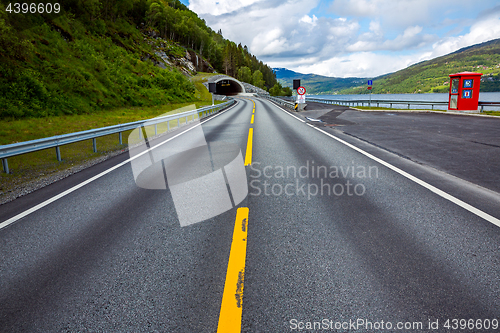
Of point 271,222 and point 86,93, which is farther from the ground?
point 86,93

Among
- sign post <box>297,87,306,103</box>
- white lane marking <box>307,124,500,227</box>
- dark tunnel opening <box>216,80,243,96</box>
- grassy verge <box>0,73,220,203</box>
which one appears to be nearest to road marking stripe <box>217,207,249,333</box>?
white lane marking <box>307,124,500,227</box>

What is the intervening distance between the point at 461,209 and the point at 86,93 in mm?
26664

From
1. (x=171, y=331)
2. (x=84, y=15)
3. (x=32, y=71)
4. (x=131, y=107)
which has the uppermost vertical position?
(x=84, y=15)

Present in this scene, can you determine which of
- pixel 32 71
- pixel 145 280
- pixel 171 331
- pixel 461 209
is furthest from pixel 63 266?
pixel 32 71

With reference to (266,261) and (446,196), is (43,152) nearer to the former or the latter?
(266,261)

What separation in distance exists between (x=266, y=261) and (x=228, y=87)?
136787 mm

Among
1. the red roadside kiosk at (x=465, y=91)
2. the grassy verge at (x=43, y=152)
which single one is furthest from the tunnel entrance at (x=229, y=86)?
the grassy verge at (x=43, y=152)

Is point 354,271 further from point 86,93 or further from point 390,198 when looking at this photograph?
point 86,93

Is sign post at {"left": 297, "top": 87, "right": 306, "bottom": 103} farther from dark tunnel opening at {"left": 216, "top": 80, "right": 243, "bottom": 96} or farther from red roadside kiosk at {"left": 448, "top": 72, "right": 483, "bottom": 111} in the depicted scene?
dark tunnel opening at {"left": 216, "top": 80, "right": 243, "bottom": 96}

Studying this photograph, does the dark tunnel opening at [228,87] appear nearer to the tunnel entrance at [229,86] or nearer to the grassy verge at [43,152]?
the tunnel entrance at [229,86]

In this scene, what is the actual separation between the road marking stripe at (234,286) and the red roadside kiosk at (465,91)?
27521 mm

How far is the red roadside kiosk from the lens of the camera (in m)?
23.8

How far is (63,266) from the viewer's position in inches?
129

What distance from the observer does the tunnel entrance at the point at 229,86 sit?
396 feet
